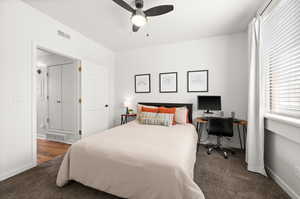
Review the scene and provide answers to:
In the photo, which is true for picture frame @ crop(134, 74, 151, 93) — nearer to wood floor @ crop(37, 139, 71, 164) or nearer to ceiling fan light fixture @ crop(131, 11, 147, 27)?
ceiling fan light fixture @ crop(131, 11, 147, 27)

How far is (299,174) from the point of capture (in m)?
1.35

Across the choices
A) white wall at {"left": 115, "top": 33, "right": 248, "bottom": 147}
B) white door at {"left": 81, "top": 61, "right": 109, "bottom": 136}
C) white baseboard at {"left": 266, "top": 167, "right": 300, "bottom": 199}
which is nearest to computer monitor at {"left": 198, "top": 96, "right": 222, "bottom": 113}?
white wall at {"left": 115, "top": 33, "right": 248, "bottom": 147}

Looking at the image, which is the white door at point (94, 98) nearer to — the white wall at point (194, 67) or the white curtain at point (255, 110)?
the white wall at point (194, 67)

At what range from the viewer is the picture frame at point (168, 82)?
133 inches

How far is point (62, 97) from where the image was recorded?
3.48m

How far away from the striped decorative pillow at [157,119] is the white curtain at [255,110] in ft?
4.50

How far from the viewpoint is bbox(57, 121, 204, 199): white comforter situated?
3.69 ft

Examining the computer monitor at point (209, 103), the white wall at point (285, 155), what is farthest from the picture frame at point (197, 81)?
the white wall at point (285, 155)

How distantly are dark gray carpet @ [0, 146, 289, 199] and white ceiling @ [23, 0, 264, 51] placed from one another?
2685 millimetres

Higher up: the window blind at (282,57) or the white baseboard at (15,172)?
the window blind at (282,57)

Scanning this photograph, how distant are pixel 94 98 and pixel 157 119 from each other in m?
1.86

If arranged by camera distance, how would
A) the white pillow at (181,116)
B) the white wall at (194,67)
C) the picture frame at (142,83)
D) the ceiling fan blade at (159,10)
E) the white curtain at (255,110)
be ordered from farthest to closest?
the picture frame at (142,83), the white wall at (194,67), the white pillow at (181,116), the white curtain at (255,110), the ceiling fan blade at (159,10)

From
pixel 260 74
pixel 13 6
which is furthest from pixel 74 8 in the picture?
→ pixel 260 74

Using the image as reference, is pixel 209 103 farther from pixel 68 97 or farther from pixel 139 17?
pixel 68 97
